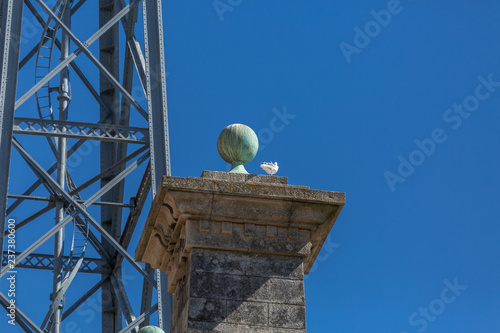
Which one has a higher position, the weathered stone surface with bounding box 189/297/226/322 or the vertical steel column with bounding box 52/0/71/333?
the vertical steel column with bounding box 52/0/71/333

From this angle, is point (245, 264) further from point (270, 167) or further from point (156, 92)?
point (156, 92)

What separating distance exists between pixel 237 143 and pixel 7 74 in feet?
24.6

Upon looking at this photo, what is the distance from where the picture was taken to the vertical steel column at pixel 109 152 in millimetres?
16438

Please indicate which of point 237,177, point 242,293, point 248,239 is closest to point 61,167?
point 237,177

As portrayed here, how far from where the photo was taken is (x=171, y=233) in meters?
6.66

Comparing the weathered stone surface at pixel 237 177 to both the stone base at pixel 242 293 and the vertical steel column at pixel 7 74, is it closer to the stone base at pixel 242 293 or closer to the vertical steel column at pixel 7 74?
the stone base at pixel 242 293

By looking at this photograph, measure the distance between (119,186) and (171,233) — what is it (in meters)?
10.3

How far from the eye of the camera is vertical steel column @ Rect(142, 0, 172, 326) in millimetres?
13227

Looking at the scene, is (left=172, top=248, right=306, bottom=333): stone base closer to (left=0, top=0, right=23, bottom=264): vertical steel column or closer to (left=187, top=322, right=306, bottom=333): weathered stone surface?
(left=187, top=322, right=306, bottom=333): weathered stone surface

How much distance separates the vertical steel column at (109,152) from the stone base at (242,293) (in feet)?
32.8

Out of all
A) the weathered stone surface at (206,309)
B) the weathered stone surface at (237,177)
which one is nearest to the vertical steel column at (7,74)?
the weathered stone surface at (237,177)

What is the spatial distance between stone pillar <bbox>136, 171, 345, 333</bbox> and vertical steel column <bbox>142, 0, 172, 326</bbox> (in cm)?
624

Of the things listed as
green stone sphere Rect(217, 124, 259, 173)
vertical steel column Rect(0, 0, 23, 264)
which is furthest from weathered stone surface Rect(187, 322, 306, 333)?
vertical steel column Rect(0, 0, 23, 264)

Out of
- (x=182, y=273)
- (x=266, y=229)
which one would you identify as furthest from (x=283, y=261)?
(x=182, y=273)
